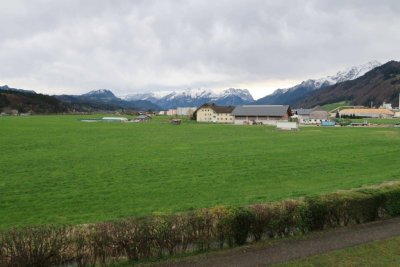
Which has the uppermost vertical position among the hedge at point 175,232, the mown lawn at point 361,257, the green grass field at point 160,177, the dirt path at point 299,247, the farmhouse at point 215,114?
the farmhouse at point 215,114

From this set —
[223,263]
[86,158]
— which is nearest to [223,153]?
[86,158]

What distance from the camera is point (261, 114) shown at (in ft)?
366

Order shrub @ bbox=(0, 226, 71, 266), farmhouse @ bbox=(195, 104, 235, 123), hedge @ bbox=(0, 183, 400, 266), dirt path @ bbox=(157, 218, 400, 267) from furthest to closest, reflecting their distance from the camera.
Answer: farmhouse @ bbox=(195, 104, 235, 123) < dirt path @ bbox=(157, 218, 400, 267) < hedge @ bbox=(0, 183, 400, 266) < shrub @ bbox=(0, 226, 71, 266)

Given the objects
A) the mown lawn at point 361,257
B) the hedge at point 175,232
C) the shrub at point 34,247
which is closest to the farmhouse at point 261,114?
the hedge at point 175,232

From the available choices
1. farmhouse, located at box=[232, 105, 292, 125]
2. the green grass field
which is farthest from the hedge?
farmhouse, located at box=[232, 105, 292, 125]

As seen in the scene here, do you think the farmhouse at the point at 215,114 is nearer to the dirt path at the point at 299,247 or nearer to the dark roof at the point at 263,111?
the dark roof at the point at 263,111

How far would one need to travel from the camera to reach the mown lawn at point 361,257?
10094mm

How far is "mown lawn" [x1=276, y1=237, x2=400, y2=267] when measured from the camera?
397 inches

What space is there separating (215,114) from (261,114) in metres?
18.1

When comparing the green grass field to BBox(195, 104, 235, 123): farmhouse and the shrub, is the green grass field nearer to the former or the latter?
the shrub

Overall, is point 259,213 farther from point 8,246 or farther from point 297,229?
point 8,246

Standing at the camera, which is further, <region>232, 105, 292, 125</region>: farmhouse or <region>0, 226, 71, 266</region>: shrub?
<region>232, 105, 292, 125</region>: farmhouse

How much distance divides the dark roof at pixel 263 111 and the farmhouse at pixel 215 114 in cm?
651

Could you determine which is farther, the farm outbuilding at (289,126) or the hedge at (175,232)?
the farm outbuilding at (289,126)
